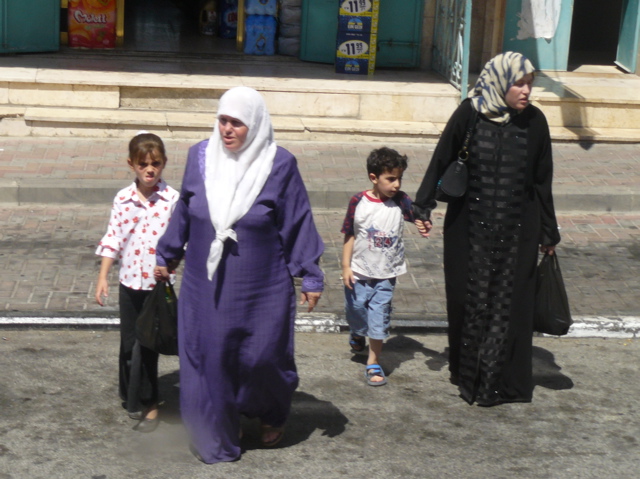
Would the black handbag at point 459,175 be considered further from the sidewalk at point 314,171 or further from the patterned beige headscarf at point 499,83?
the sidewalk at point 314,171

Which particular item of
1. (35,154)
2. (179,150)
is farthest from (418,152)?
(35,154)

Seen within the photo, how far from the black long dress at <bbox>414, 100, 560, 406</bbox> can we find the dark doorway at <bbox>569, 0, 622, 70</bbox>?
395 inches

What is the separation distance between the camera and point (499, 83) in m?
4.99

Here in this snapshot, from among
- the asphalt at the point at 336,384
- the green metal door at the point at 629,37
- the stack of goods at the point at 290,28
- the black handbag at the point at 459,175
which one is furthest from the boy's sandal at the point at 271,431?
the green metal door at the point at 629,37

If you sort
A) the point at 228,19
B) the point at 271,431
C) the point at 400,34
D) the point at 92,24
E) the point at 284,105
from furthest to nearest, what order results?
the point at 228,19
the point at 92,24
the point at 400,34
the point at 284,105
the point at 271,431

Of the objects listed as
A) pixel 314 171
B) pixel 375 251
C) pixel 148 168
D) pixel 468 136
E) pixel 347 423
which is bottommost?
pixel 347 423

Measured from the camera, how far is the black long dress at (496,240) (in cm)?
511

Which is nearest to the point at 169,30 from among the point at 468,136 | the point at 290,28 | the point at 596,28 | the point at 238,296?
the point at 290,28

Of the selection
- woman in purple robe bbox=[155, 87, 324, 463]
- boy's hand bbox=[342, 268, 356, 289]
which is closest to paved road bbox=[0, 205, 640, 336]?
boy's hand bbox=[342, 268, 356, 289]

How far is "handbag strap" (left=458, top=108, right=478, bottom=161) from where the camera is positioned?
512 cm

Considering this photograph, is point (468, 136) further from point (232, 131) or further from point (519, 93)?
point (232, 131)

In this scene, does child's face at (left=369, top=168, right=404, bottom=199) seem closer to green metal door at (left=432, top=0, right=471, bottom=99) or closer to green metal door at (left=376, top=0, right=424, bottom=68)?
green metal door at (left=432, top=0, right=471, bottom=99)

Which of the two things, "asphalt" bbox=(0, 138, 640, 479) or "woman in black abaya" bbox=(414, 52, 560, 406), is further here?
"woman in black abaya" bbox=(414, 52, 560, 406)

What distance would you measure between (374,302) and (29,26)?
7726mm
